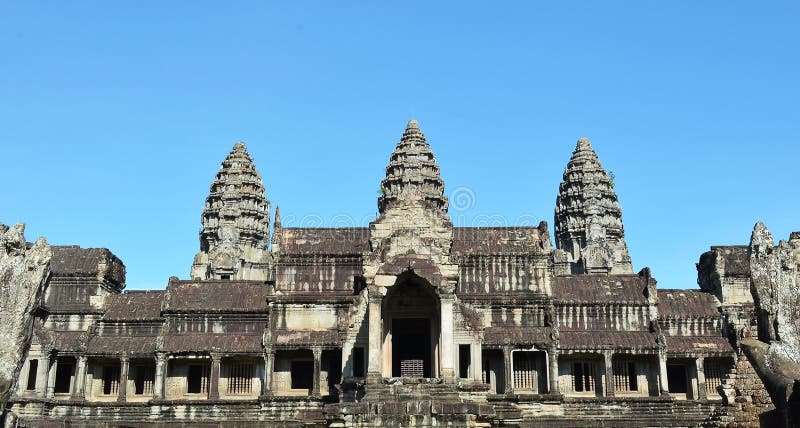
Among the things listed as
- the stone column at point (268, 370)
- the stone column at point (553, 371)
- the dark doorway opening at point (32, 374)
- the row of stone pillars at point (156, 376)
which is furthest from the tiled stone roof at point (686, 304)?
the dark doorway opening at point (32, 374)

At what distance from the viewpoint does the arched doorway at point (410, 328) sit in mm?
30234

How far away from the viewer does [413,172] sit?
61812 mm

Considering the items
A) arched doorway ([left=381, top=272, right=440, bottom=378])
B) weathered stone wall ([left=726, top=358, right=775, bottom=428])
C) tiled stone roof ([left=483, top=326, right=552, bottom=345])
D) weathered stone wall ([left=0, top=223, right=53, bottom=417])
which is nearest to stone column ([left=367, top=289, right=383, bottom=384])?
arched doorway ([left=381, top=272, right=440, bottom=378])

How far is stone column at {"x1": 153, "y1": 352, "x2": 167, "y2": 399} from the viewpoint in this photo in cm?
3622

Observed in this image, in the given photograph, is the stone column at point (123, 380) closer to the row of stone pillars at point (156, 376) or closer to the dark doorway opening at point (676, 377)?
the row of stone pillars at point (156, 376)

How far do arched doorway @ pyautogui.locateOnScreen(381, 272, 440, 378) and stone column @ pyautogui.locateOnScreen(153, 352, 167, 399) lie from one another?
10.6 metres

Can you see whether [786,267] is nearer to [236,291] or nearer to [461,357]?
[461,357]

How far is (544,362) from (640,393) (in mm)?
4806

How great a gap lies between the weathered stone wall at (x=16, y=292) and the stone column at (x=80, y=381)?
22041 mm

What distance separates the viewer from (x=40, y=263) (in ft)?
54.1

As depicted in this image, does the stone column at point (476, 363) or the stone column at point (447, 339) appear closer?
the stone column at point (447, 339)

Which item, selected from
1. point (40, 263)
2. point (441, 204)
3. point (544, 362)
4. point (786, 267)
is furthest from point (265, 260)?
point (786, 267)

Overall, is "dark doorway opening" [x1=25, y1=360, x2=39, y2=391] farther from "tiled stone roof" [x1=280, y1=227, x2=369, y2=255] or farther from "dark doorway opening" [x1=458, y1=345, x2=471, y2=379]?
"dark doorway opening" [x1=458, y1=345, x2=471, y2=379]

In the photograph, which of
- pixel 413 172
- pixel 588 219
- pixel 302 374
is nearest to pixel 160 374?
pixel 302 374
